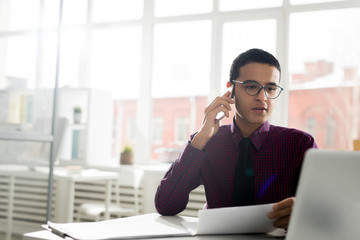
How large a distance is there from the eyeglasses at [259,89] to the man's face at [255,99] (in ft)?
0.04

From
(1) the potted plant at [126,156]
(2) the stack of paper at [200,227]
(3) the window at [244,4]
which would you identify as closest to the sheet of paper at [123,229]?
(2) the stack of paper at [200,227]

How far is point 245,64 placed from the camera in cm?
169

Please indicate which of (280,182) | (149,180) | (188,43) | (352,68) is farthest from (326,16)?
(280,182)

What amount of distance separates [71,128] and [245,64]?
3.74 metres

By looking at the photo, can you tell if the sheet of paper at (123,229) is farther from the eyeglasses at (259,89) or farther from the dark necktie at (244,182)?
the eyeglasses at (259,89)

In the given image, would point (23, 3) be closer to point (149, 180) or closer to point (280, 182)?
point (280, 182)

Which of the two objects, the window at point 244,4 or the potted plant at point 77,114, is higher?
the window at point 244,4

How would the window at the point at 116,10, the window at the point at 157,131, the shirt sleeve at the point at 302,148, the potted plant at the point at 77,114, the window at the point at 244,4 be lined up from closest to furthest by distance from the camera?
the shirt sleeve at the point at 302,148
the window at the point at 244,4
the potted plant at the point at 77,114
the window at the point at 157,131
the window at the point at 116,10

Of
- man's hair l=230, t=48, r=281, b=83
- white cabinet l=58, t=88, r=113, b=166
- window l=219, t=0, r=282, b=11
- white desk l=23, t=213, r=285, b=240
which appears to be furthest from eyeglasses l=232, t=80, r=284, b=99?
white cabinet l=58, t=88, r=113, b=166

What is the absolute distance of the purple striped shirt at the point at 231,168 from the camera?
5.00ft

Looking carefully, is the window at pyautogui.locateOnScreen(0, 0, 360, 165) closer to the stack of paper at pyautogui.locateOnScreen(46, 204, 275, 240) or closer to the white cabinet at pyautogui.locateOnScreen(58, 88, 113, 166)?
the white cabinet at pyautogui.locateOnScreen(58, 88, 113, 166)

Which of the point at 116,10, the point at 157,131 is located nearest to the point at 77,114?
the point at 157,131

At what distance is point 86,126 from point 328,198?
4.53 metres

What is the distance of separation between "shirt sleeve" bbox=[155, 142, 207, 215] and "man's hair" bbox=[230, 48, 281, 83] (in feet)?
1.27
